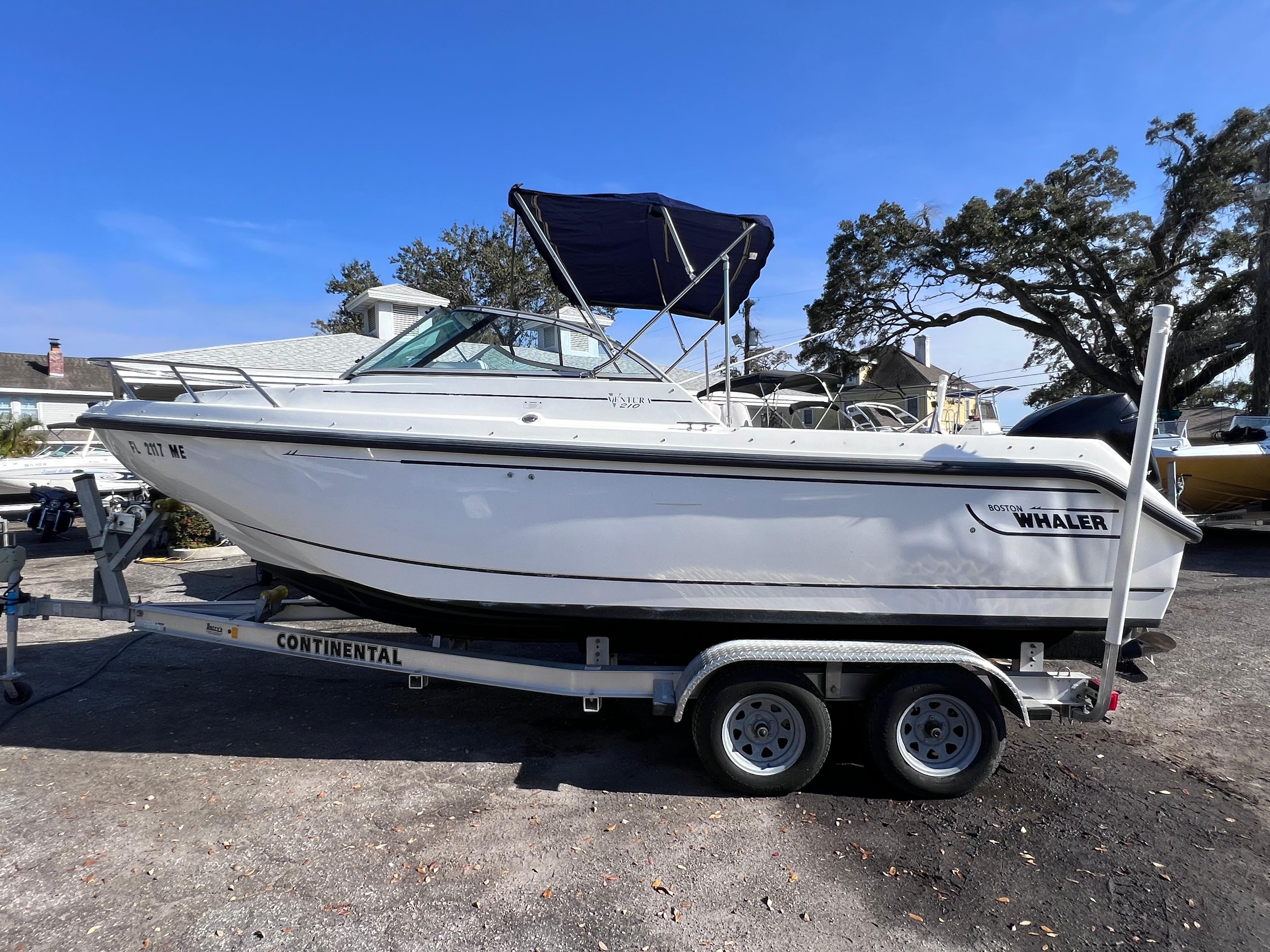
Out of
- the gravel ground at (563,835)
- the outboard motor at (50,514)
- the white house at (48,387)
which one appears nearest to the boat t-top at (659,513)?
the gravel ground at (563,835)

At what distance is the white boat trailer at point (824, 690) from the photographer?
341 centimetres

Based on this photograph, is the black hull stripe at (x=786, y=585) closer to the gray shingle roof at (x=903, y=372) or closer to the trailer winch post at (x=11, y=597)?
the trailer winch post at (x=11, y=597)

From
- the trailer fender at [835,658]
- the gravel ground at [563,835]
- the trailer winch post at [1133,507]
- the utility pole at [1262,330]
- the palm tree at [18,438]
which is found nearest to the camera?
the gravel ground at [563,835]

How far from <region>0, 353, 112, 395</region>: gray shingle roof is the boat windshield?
96.5ft

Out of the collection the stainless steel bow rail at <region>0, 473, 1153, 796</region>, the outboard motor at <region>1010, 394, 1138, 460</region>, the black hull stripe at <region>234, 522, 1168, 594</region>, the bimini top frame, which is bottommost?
the stainless steel bow rail at <region>0, 473, 1153, 796</region>

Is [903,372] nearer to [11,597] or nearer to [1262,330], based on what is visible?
[1262,330]

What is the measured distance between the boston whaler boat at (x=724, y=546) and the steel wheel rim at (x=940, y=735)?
11 millimetres

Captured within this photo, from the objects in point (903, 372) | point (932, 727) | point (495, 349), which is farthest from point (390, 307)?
point (903, 372)

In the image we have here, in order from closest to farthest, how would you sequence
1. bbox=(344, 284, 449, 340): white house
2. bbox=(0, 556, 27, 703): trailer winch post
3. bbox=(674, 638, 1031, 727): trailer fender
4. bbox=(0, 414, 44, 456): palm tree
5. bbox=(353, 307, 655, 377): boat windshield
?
bbox=(674, 638, 1031, 727): trailer fender
bbox=(353, 307, 655, 377): boat windshield
bbox=(0, 556, 27, 703): trailer winch post
bbox=(0, 414, 44, 456): palm tree
bbox=(344, 284, 449, 340): white house

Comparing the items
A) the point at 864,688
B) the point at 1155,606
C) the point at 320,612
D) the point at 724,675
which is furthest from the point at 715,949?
the point at 320,612

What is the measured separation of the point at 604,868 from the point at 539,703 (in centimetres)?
188

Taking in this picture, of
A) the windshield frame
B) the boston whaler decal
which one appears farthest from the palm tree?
the boston whaler decal

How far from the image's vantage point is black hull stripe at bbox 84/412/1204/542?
3377mm

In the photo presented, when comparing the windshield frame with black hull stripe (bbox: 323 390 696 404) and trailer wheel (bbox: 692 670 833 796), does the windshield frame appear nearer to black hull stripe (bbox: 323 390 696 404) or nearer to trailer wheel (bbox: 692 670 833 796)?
black hull stripe (bbox: 323 390 696 404)
